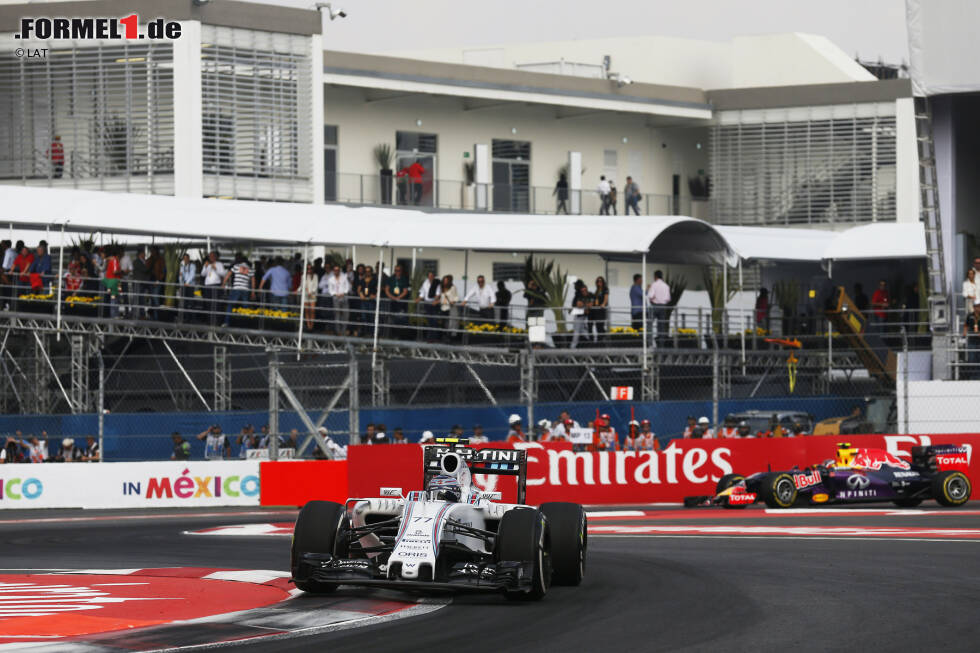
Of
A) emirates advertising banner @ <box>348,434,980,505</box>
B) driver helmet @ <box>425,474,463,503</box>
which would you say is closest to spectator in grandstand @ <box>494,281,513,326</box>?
emirates advertising banner @ <box>348,434,980,505</box>

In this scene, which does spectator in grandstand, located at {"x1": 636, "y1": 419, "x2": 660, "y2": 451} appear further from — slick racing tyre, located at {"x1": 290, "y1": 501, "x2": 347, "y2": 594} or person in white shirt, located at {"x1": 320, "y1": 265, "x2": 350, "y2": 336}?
slick racing tyre, located at {"x1": 290, "y1": 501, "x2": 347, "y2": 594}

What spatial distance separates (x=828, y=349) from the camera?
30.2m

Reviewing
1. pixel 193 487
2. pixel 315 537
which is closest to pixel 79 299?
pixel 193 487

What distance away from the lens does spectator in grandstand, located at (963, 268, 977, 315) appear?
94.2 ft

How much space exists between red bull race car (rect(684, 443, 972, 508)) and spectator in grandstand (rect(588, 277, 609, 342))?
598 centimetres

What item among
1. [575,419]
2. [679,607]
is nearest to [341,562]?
[679,607]

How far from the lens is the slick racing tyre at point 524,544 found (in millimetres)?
12477

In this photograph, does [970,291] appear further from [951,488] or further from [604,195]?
[604,195]

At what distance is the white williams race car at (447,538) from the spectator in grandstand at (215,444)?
13.9 m

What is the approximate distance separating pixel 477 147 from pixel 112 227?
69.7 feet

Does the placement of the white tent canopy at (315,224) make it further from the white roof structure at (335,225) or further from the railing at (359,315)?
the railing at (359,315)

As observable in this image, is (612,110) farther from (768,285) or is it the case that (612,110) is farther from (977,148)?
(977,148)

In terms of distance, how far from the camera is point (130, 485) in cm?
2697

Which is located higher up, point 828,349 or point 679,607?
point 828,349
